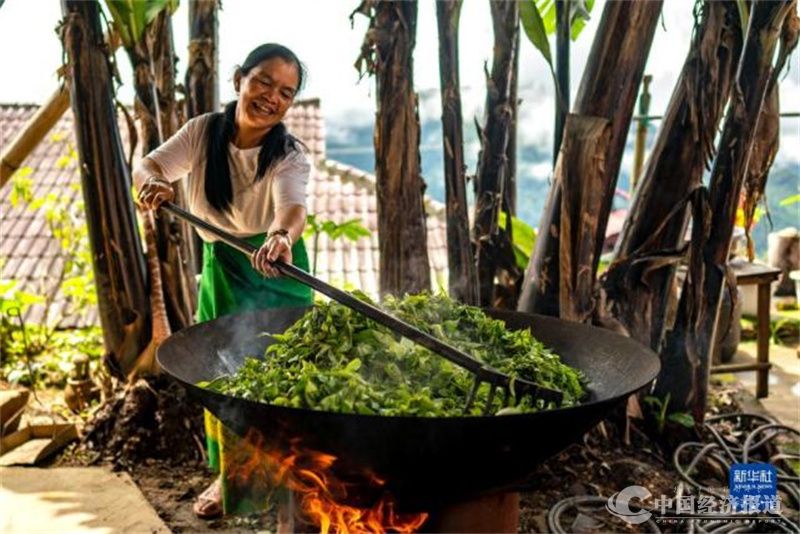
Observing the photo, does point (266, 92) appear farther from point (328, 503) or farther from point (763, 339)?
point (763, 339)

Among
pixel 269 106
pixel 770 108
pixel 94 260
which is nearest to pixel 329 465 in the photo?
pixel 269 106

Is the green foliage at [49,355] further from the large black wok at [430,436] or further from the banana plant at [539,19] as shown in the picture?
the banana plant at [539,19]

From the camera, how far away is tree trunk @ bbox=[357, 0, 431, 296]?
2447mm

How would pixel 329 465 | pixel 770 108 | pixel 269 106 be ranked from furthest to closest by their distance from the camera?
pixel 770 108, pixel 269 106, pixel 329 465

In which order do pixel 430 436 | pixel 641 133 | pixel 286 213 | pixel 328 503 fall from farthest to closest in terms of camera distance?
1. pixel 641 133
2. pixel 286 213
3. pixel 328 503
4. pixel 430 436

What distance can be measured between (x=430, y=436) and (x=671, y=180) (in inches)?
66.9

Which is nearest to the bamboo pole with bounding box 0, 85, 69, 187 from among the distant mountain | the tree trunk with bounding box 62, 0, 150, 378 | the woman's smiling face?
the tree trunk with bounding box 62, 0, 150, 378

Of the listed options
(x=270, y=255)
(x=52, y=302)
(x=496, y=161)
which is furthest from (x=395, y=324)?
(x=52, y=302)

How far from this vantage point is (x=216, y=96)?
273 centimetres

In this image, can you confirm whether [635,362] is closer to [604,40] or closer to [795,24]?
[604,40]

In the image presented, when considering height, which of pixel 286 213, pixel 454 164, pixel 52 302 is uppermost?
pixel 454 164

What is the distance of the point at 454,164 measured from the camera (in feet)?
8.68

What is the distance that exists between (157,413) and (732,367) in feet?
8.47

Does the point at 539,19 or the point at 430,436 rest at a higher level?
Answer: the point at 539,19
